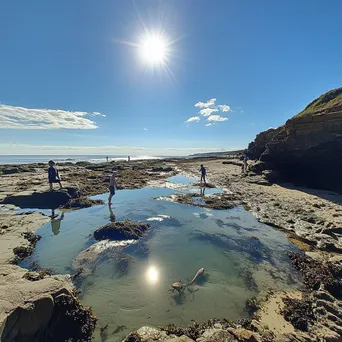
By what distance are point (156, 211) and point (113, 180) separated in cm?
445

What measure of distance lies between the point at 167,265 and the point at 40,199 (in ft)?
42.8

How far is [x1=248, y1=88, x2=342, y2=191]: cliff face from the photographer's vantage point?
1930 cm

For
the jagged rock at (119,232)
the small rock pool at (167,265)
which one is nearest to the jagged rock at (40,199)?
the small rock pool at (167,265)

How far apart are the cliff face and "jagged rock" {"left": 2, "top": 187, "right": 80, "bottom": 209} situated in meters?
22.5

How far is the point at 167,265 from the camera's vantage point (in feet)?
25.8

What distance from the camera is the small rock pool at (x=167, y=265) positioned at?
560 cm

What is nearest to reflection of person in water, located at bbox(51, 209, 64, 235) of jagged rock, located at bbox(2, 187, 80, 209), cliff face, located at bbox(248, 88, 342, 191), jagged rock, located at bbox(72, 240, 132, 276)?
jagged rock, located at bbox(2, 187, 80, 209)

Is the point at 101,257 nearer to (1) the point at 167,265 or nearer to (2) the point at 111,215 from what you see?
(1) the point at 167,265

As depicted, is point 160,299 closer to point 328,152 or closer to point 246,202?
point 246,202

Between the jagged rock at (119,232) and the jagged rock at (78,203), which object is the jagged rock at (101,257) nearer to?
the jagged rock at (119,232)

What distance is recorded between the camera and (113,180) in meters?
16.5

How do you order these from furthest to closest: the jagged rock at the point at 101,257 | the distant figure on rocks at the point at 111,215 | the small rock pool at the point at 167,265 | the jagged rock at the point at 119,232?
the distant figure on rocks at the point at 111,215, the jagged rock at the point at 119,232, the jagged rock at the point at 101,257, the small rock pool at the point at 167,265

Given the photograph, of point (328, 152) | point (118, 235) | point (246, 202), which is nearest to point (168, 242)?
point (118, 235)

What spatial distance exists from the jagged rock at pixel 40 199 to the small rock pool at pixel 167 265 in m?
→ 3.85
